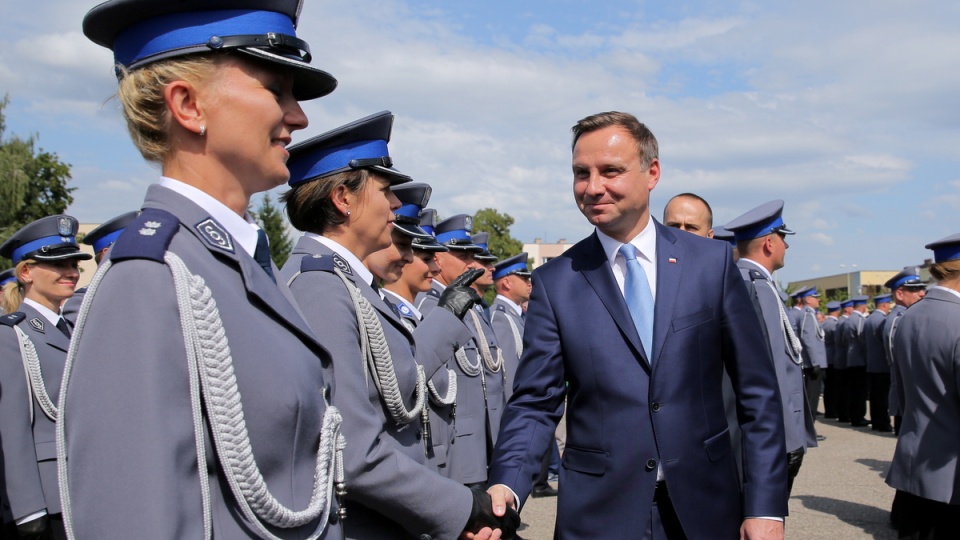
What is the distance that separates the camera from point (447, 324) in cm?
427

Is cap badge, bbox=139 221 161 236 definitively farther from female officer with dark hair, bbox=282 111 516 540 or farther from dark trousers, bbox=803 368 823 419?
dark trousers, bbox=803 368 823 419

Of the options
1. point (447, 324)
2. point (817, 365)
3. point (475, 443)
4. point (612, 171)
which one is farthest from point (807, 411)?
point (817, 365)

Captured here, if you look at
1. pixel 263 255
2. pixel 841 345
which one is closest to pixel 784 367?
pixel 263 255

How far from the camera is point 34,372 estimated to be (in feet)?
17.1

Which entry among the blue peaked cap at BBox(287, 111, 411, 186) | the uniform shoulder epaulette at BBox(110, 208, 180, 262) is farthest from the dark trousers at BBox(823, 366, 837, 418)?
the uniform shoulder epaulette at BBox(110, 208, 180, 262)

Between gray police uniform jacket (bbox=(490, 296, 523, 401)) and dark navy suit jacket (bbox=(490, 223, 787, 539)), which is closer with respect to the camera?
dark navy suit jacket (bbox=(490, 223, 787, 539))

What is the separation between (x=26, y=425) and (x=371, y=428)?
337 centimetres

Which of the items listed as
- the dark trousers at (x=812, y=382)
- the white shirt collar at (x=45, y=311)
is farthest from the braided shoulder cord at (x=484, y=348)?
the dark trousers at (x=812, y=382)

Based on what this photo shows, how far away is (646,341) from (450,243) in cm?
590

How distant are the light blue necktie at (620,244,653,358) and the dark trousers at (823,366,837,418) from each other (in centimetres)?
1679

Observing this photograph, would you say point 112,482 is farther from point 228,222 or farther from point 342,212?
point 342,212

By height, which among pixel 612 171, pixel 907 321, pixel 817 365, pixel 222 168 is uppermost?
pixel 612 171

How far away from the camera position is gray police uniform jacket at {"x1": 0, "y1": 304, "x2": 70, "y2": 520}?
15.8 ft

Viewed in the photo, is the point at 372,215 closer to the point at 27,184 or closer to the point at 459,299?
the point at 459,299
